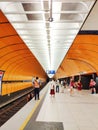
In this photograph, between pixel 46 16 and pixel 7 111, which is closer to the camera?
pixel 46 16

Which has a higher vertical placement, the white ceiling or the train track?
the white ceiling

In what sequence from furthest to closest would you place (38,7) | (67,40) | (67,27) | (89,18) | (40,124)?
(67,40) → (67,27) → (89,18) → (40,124) → (38,7)

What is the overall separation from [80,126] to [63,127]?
64cm

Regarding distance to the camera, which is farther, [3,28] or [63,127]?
[3,28]

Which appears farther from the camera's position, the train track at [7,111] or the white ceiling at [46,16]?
the train track at [7,111]

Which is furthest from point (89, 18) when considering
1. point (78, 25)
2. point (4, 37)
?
point (4, 37)

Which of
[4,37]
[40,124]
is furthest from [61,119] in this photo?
[4,37]

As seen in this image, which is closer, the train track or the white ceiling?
the white ceiling

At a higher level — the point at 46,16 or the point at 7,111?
the point at 46,16

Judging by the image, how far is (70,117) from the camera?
464 inches

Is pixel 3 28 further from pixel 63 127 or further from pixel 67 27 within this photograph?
pixel 63 127

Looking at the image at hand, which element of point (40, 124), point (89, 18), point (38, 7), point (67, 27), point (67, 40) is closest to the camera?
point (38, 7)

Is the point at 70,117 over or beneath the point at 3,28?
beneath

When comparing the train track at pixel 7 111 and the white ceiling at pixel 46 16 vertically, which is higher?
the white ceiling at pixel 46 16
